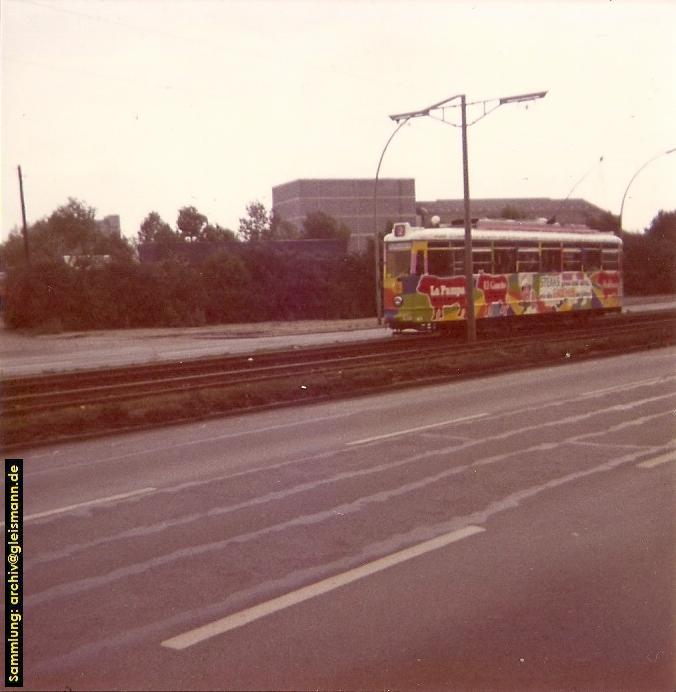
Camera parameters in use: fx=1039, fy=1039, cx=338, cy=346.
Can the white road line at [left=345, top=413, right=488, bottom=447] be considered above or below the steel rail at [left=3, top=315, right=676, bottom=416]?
below

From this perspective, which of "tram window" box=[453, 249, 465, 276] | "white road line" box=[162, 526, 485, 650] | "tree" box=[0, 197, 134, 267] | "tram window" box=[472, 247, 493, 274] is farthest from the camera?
"tree" box=[0, 197, 134, 267]

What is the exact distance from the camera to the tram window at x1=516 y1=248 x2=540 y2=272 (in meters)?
31.9

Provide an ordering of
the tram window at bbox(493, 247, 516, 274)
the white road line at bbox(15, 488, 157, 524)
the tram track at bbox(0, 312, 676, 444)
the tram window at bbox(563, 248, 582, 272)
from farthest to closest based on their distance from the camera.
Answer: the tram window at bbox(563, 248, 582, 272) → the tram window at bbox(493, 247, 516, 274) → the tram track at bbox(0, 312, 676, 444) → the white road line at bbox(15, 488, 157, 524)

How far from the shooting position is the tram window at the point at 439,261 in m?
29.6

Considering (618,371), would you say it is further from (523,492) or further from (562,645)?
(562,645)

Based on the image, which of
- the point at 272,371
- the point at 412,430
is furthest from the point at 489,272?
the point at 412,430

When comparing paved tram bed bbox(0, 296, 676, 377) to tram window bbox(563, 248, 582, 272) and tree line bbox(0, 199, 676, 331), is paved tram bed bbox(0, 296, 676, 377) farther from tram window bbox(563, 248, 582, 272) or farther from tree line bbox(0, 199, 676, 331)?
tram window bbox(563, 248, 582, 272)

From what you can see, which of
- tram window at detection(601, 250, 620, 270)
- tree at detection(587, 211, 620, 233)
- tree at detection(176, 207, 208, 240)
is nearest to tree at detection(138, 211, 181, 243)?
tree at detection(176, 207, 208, 240)

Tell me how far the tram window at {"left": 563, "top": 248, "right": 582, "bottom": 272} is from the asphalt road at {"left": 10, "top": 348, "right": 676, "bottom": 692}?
854 inches

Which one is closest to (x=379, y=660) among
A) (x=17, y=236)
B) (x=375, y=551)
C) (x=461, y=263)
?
(x=375, y=551)

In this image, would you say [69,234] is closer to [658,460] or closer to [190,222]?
[190,222]

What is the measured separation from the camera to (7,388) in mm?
20547

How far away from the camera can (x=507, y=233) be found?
3153 cm

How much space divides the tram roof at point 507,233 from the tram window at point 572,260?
34 centimetres
